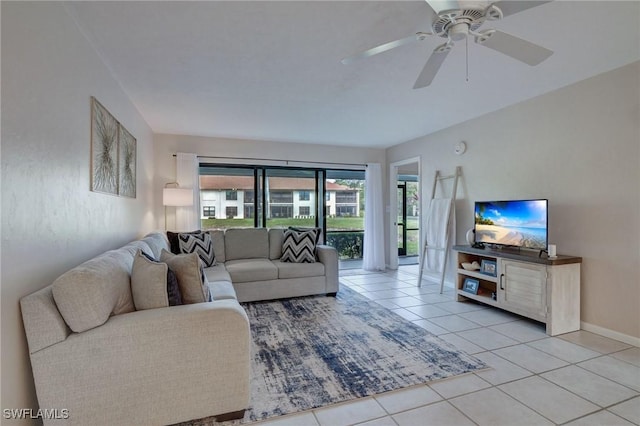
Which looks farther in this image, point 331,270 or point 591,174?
point 331,270

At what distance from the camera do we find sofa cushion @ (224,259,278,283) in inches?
150

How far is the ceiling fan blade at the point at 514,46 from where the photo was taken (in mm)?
1661

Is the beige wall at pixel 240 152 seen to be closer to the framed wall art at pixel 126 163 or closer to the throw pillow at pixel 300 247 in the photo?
the framed wall art at pixel 126 163

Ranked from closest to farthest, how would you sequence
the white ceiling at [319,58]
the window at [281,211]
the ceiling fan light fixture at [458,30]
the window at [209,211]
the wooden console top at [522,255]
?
1. the ceiling fan light fixture at [458,30]
2. the white ceiling at [319,58]
3. the wooden console top at [522,255]
4. the window at [209,211]
5. the window at [281,211]

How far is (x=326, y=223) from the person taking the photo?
19.4 feet

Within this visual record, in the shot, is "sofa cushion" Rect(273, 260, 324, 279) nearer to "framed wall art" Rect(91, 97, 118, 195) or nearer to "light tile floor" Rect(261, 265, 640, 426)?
"light tile floor" Rect(261, 265, 640, 426)

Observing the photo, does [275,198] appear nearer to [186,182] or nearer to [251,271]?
[186,182]

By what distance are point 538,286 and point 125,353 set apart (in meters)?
3.39

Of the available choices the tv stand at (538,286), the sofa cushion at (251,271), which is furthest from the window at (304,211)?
the tv stand at (538,286)

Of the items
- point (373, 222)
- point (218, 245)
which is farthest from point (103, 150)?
point (373, 222)

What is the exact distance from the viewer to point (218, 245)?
4.37 meters

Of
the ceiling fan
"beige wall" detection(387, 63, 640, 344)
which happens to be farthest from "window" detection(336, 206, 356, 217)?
the ceiling fan

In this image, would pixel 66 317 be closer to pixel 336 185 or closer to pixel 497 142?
pixel 497 142

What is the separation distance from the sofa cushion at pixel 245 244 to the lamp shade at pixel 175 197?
2.47 ft
